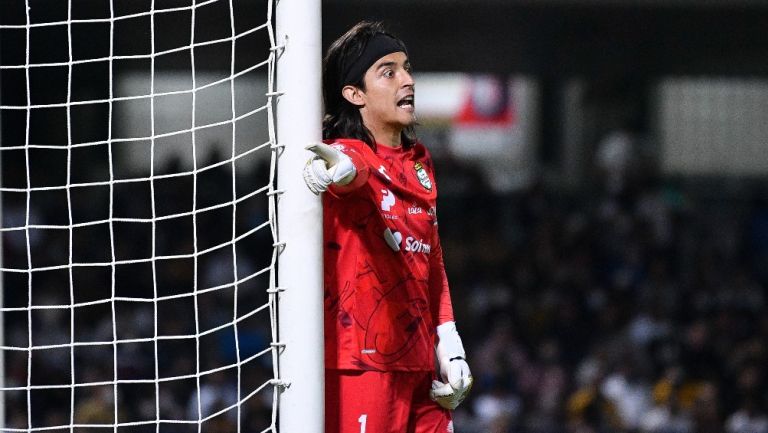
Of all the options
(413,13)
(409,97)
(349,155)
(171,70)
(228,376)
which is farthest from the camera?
(171,70)

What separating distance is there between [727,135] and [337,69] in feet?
38.0

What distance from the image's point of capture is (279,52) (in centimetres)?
321

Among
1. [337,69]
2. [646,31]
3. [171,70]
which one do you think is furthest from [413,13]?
[337,69]

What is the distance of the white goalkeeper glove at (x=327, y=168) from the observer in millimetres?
3018

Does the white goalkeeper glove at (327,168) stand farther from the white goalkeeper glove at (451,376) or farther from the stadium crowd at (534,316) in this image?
the stadium crowd at (534,316)

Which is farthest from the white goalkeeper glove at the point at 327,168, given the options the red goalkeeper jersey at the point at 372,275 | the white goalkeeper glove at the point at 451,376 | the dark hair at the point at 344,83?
the white goalkeeper glove at the point at 451,376

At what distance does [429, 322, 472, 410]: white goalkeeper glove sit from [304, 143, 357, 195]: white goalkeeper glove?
707 mm

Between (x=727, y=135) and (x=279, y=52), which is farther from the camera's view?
(x=727, y=135)

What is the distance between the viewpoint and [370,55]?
11.3 ft

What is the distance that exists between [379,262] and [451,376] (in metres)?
0.39

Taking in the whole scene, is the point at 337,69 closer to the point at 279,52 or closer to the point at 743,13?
the point at 279,52

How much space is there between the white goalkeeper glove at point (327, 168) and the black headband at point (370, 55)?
0.43 m

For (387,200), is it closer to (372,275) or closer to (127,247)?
(372,275)

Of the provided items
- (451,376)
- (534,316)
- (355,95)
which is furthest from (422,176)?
(534,316)
